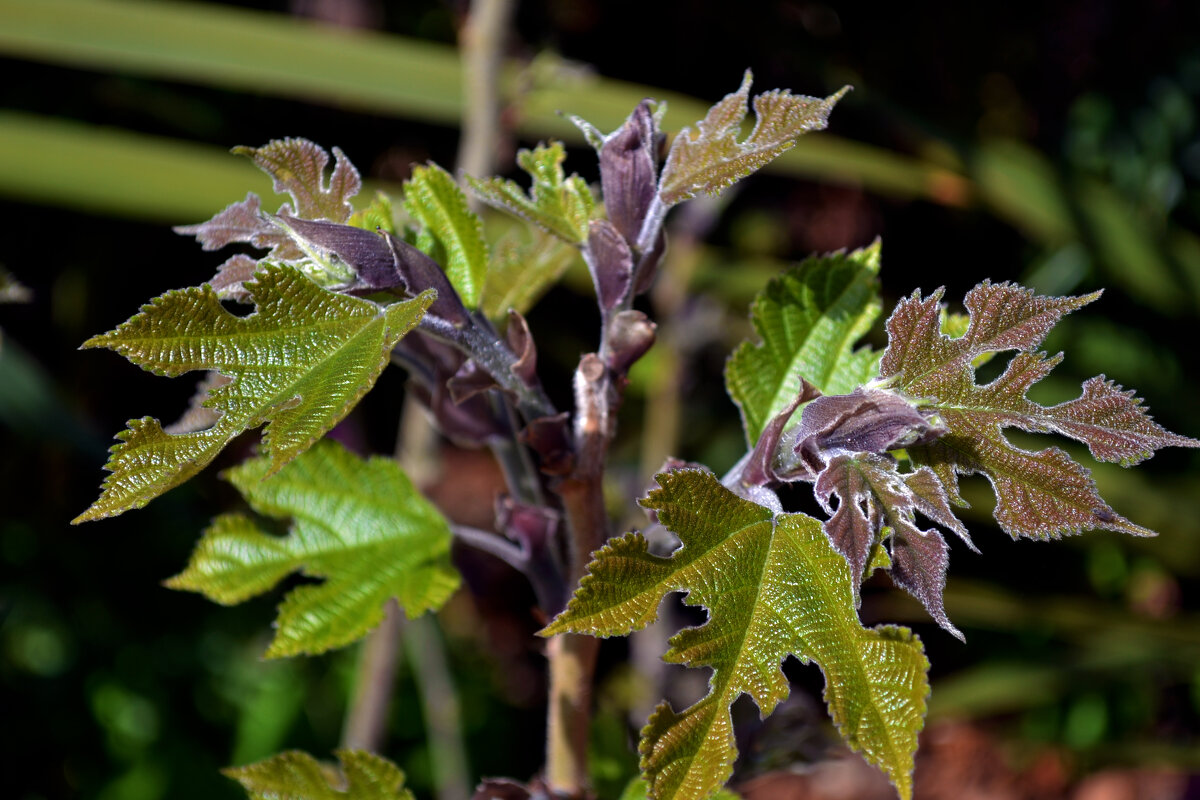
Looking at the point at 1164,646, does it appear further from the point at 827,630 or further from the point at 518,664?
the point at 827,630

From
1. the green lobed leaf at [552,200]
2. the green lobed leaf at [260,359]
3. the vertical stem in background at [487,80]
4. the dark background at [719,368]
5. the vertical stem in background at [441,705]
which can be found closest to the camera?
the green lobed leaf at [260,359]

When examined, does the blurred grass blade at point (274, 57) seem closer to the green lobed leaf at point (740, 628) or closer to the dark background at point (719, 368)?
the dark background at point (719, 368)

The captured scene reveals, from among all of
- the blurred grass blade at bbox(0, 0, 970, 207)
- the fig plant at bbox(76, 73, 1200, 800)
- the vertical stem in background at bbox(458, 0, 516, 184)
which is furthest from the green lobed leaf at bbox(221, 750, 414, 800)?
the blurred grass blade at bbox(0, 0, 970, 207)

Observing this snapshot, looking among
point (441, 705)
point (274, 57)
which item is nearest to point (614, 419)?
point (441, 705)

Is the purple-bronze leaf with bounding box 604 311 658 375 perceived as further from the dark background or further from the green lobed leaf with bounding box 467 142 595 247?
the dark background

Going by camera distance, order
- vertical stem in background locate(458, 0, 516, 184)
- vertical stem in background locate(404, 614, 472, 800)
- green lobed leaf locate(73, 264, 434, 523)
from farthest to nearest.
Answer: vertical stem in background locate(404, 614, 472, 800), vertical stem in background locate(458, 0, 516, 184), green lobed leaf locate(73, 264, 434, 523)

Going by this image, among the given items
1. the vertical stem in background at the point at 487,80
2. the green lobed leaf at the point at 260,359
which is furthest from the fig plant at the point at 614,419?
the vertical stem in background at the point at 487,80
